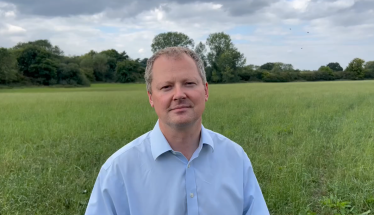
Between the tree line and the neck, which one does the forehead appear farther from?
the tree line

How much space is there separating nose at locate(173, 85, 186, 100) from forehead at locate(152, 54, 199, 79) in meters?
0.07

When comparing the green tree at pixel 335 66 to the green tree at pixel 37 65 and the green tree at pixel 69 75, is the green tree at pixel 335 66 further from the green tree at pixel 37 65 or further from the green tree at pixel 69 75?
the green tree at pixel 37 65

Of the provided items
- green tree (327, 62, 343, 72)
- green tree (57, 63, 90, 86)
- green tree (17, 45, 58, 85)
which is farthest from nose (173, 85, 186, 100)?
green tree (327, 62, 343, 72)

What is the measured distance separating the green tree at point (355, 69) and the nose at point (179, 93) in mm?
81554

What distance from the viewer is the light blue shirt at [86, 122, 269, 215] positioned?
60.8 inches

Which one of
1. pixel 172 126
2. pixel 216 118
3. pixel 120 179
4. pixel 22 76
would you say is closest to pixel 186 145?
pixel 172 126

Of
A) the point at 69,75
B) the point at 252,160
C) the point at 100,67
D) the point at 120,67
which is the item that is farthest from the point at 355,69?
the point at 252,160

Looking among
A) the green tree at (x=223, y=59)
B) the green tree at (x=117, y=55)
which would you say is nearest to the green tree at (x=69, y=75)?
the green tree at (x=117, y=55)

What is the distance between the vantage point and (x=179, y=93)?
5.27 feet

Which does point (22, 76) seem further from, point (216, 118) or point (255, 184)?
point (255, 184)

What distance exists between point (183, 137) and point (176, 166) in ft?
0.55

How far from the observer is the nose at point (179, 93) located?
1.61 metres

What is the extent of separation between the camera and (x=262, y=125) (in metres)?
8.80

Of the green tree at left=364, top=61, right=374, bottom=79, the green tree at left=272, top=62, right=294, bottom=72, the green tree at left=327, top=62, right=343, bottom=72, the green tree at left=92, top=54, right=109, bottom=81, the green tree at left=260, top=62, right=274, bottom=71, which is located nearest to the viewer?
the green tree at left=92, top=54, right=109, bottom=81
